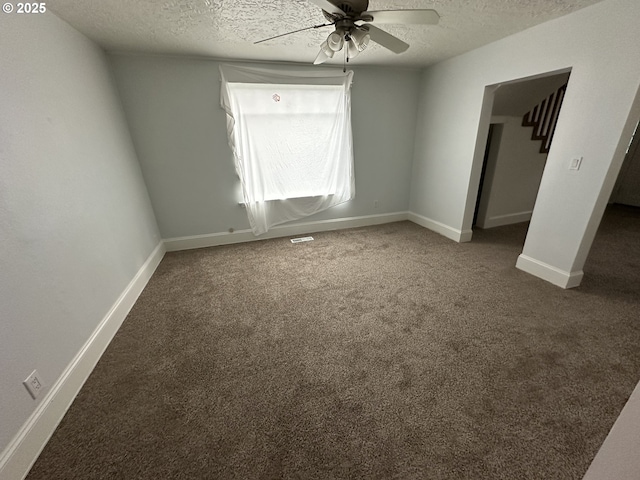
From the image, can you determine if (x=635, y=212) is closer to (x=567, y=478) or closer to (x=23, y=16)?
(x=567, y=478)

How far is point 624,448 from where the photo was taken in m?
0.62

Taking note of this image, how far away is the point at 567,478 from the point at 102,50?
4.48 metres

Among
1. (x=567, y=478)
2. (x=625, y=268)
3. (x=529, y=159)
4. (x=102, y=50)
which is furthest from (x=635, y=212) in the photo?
(x=102, y=50)

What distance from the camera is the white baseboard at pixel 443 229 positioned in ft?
11.3

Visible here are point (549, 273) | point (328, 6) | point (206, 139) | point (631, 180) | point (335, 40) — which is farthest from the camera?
point (631, 180)

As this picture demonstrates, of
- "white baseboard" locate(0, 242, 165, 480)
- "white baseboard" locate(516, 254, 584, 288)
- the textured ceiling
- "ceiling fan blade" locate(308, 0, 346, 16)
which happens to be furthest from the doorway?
"white baseboard" locate(0, 242, 165, 480)

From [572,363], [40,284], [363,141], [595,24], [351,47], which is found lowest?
[572,363]

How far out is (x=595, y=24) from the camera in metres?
1.89

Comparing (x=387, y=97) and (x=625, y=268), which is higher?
(x=387, y=97)

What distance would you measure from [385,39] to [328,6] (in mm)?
499

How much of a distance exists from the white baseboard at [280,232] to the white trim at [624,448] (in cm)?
342

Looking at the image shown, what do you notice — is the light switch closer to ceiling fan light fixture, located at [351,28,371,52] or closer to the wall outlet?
ceiling fan light fixture, located at [351,28,371,52]

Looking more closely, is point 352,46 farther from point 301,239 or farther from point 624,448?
point 301,239

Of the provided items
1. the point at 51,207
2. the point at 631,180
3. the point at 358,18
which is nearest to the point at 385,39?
the point at 358,18
